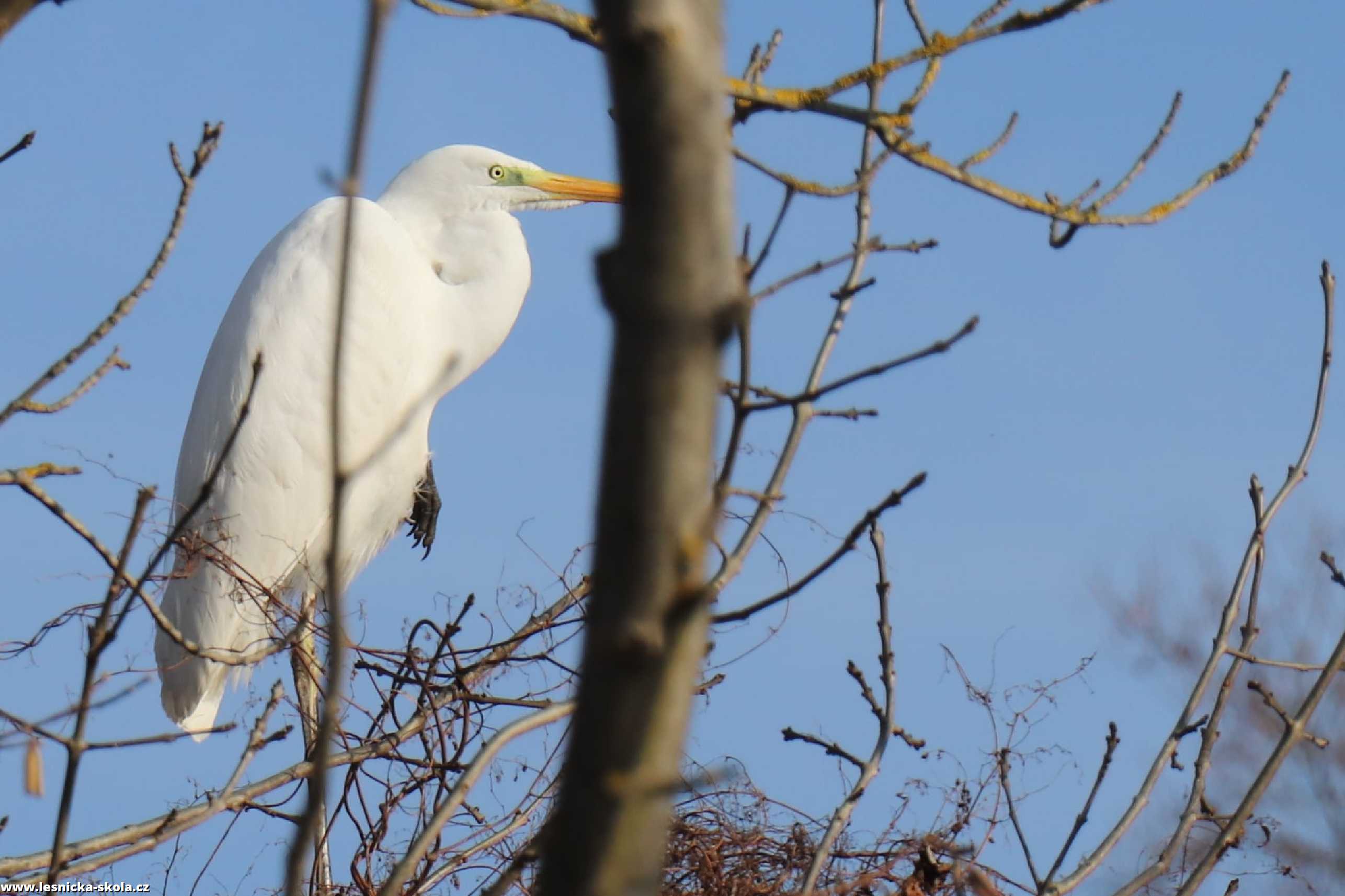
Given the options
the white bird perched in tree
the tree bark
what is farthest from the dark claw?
the tree bark

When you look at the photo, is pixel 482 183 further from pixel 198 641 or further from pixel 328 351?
pixel 198 641

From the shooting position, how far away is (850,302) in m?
2.41

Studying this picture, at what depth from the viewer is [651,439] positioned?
0.59m

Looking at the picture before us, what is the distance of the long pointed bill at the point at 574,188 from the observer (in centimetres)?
572

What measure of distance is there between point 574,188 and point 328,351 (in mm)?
1104

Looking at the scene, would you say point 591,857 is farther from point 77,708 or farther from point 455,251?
point 455,251

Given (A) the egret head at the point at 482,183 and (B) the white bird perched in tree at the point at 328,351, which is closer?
(B) the white bird perched in tree at the point at 328,351

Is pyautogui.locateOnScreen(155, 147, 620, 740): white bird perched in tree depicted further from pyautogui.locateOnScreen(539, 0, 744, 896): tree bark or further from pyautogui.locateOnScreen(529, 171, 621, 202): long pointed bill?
pyautogui.locateOnScreen(539, 0, 744, 896): tree bark

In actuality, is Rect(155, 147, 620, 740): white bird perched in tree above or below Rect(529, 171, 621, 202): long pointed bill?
below

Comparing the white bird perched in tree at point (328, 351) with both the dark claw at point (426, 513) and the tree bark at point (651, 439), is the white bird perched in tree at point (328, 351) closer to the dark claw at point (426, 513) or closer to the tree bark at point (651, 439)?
the dark claw at point (426, 513)

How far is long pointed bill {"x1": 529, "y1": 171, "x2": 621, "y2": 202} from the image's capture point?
5723mm

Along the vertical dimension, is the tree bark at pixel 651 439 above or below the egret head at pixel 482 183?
below

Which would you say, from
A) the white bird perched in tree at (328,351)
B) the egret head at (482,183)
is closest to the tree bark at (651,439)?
the white bird perched in tree at (328,351)

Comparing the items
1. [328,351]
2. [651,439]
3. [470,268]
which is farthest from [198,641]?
[651,439]
